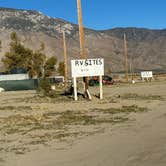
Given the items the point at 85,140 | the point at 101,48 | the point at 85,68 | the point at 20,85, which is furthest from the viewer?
the point at 101,48

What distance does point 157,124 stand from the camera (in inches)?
661

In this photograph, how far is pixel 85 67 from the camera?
3281 cm

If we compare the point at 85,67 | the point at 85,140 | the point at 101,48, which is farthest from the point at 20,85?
the point at 101,48

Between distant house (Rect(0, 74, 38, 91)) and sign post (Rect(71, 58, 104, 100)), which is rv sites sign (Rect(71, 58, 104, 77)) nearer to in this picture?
sign post (Rect(71, 58, 104, 100))

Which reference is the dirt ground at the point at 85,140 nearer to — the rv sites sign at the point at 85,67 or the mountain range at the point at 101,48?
the rv sites sign at the point at 85,67

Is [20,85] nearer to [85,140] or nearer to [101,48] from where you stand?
[85,140]

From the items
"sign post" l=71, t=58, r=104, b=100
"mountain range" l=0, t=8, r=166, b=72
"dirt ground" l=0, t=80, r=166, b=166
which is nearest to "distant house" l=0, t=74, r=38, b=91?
"sign post" l=71, t=58, r=104, b=100

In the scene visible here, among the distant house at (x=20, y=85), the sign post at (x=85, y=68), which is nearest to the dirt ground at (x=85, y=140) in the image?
the sign post at (x=85, y=68)

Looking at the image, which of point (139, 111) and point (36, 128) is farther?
point (139, 111)

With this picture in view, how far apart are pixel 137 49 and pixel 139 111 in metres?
172

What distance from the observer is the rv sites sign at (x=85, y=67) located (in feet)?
107

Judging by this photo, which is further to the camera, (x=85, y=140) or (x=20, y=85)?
(x=20, y=85)

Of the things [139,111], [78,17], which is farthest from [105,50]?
[139,111]

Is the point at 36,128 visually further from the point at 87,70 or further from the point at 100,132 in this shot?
the point at 87,70
